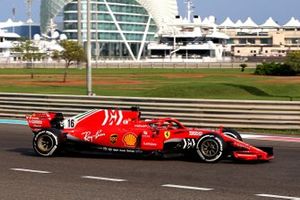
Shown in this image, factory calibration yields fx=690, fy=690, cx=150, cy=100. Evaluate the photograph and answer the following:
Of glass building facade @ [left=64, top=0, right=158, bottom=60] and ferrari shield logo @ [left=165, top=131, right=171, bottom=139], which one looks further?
glass building facade @ [left=64, top=0, right=158, bottom=60]

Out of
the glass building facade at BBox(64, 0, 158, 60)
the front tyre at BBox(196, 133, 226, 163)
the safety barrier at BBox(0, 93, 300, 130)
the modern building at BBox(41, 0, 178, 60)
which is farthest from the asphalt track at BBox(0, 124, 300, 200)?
the glass building facade at BBox(64, 0, 158, 60)

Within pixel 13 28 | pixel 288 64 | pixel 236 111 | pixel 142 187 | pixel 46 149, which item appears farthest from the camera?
pixel 13 28

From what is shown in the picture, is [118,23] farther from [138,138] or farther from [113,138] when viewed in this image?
[138,138]

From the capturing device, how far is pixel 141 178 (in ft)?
35.7

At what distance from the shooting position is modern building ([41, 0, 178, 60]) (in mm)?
154500

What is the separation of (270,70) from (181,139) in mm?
51040

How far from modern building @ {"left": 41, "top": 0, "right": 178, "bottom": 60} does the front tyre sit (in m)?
138

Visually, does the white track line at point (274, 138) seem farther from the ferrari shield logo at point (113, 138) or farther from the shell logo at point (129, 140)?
the ferrari shield logo at point (113, 138)

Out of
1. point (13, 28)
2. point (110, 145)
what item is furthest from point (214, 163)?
point (13, 28)

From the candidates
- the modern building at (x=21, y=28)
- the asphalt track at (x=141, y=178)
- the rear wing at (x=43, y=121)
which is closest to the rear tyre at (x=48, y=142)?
the asphalt track at (x=141, y=178)

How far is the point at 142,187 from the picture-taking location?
9.98 metres

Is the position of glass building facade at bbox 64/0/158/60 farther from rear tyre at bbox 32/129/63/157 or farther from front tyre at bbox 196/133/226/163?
front tyre at bbox 196/133/226/163

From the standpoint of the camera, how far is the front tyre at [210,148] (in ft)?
40.4

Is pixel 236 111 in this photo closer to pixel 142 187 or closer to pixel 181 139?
pixel 181 139
